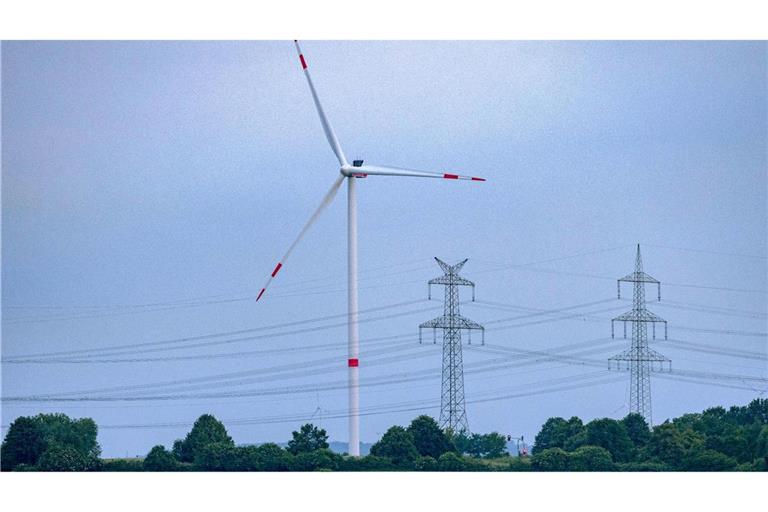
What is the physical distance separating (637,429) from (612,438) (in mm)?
3344

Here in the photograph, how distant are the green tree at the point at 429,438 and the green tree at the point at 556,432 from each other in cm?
1229

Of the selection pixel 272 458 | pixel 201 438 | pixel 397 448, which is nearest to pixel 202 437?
pixel 201 438

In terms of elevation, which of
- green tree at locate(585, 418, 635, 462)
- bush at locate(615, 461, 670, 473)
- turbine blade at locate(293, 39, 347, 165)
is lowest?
bush at locate(615, 461, 670, 473)

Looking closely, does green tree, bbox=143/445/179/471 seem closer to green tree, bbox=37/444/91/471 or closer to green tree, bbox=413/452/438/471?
green tree, bbox=37/444/91/471

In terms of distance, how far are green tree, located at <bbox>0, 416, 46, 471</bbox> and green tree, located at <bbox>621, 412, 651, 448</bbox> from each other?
129 feet

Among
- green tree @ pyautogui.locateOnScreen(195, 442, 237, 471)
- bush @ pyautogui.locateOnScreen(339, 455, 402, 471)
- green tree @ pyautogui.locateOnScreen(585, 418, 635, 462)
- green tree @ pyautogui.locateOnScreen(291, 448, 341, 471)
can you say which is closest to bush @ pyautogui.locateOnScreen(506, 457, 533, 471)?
green tree @ pyautogui.locateOnScreen(585, 418, 635, 462)

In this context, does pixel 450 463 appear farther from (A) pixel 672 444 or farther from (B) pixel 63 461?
(B) pixel 63 461

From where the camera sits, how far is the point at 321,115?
327 ft

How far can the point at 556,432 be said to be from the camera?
124875 mm

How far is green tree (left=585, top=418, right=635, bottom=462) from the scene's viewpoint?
114 metres

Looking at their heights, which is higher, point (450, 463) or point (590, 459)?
point (590, 459)

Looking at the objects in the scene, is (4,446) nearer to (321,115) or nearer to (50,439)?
(50,439)

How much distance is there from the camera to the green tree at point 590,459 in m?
109

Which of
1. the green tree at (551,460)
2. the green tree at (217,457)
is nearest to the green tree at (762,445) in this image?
the green tree at (551,460)
